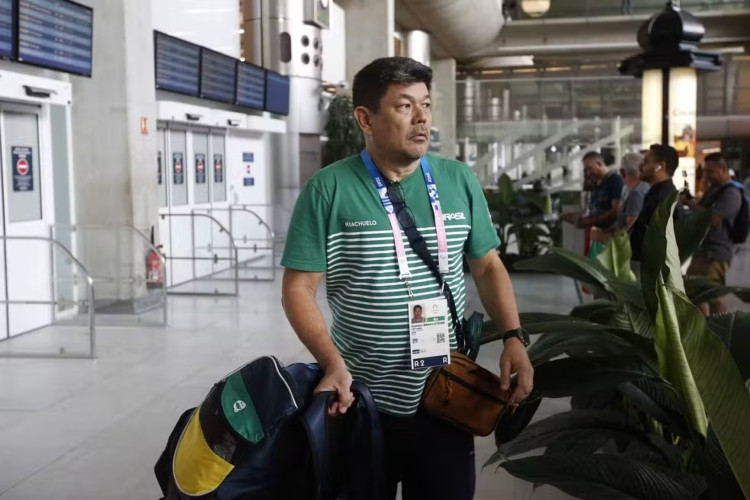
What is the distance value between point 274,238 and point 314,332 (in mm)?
9979

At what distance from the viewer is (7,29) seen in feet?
22.9

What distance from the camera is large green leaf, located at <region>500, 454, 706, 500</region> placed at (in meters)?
2.30

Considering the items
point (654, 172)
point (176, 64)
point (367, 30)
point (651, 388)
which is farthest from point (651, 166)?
point (367, 30)

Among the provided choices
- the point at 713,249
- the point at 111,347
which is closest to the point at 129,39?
the point at 111,347

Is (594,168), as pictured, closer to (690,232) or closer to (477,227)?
(690,232)

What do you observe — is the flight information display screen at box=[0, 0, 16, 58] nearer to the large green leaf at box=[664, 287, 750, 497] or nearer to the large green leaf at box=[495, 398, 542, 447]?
the large green leaf at box=[495, 398, 542, 447]

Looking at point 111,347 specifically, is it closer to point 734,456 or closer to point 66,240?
point 66,240

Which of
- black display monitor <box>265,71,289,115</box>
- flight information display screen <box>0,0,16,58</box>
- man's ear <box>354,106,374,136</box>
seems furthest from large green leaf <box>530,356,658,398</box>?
black display monitor <box>265,71,289,115</box>

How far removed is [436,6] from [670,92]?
11753 mm

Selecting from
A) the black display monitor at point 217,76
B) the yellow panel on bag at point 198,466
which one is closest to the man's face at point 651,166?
the yellow panel on bag at point 198,466

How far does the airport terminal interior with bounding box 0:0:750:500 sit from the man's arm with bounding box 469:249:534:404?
1.08 feet

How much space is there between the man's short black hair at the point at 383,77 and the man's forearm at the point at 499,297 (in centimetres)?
49

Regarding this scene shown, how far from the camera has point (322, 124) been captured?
16359 millimetres

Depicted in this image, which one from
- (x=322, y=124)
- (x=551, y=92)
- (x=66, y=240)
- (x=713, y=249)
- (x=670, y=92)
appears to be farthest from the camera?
(x=322, y=124)
